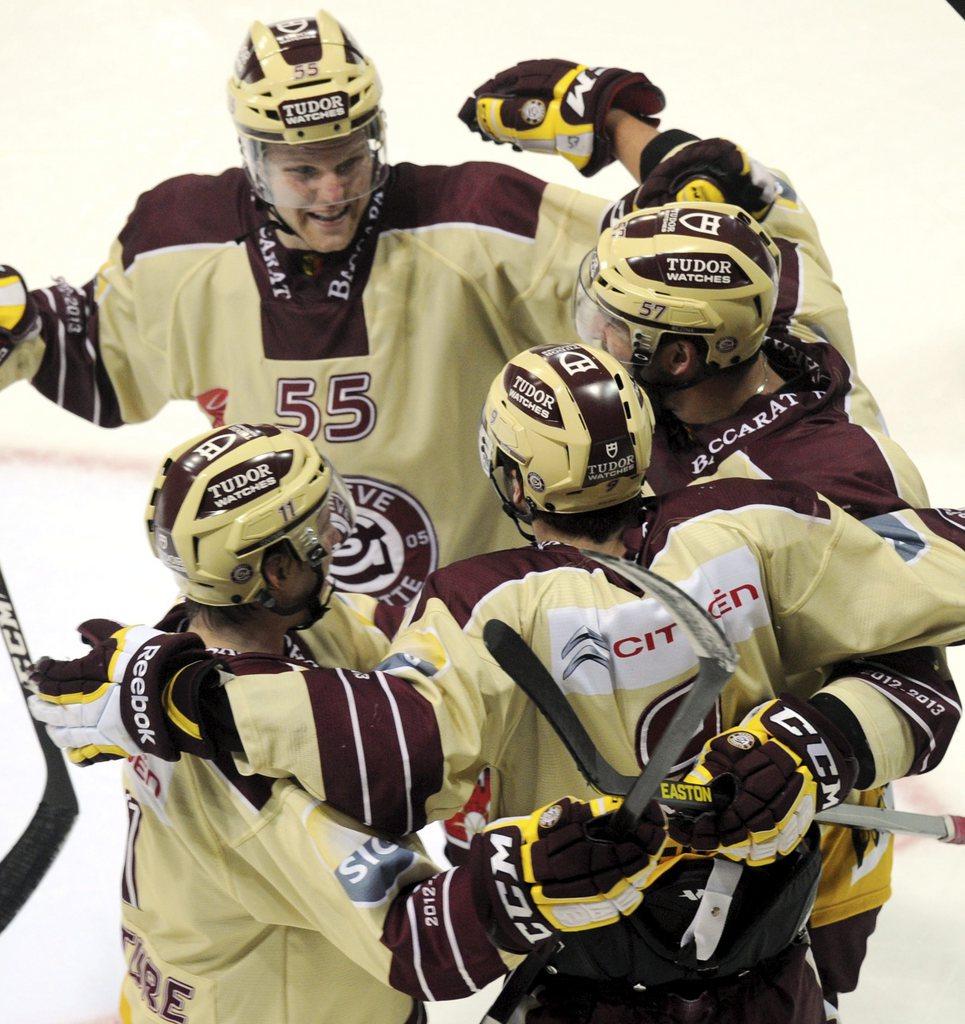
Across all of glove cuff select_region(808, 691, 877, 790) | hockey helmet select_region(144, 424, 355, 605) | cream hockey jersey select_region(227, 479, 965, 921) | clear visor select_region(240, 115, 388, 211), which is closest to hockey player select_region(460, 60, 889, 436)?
clear visor select_region(240, 115, 388, 211)

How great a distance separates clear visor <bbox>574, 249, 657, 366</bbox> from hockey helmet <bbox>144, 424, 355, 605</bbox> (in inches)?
26.9

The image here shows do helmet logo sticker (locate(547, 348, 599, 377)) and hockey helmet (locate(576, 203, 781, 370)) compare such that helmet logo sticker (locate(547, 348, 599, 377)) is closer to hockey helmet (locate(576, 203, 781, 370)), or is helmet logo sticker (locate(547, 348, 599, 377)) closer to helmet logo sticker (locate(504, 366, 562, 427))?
helmet logo sticker (locate(504, 366, 562, 427))

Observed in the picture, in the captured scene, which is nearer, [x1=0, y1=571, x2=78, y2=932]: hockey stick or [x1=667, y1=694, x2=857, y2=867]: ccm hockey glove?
[x1=667, y1=694, x2=857, y2=867]: ccm hockey glove

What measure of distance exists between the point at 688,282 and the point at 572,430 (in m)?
0.56

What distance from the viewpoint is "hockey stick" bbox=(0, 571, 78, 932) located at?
3.46 metres

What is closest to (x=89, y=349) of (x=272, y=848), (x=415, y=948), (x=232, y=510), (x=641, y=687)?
(x=232, y=510)

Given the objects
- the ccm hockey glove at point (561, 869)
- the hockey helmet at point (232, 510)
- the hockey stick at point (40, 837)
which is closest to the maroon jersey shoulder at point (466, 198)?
the hockey helmet at point (232, 510)

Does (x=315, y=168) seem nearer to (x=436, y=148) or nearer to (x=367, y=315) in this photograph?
(x=367, y=315)

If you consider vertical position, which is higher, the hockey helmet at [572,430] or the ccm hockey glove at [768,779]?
the hockey helmet at [572,430]

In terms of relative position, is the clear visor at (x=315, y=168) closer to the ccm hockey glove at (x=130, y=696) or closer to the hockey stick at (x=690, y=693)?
the ccm hockey glove at (x=130, y=696)

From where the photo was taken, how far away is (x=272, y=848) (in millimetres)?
2010

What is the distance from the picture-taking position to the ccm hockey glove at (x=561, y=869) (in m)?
1.77

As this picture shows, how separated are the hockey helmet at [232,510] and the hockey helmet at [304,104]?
2.81 feet

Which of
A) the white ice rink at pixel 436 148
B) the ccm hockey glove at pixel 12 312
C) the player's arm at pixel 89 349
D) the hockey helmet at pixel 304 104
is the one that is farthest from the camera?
the white ice rink at pixel 436 148
